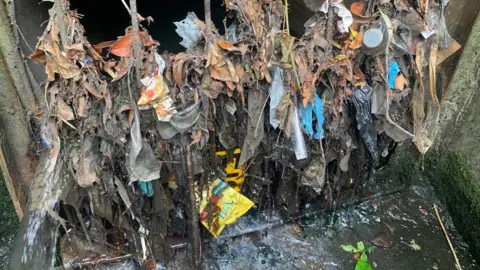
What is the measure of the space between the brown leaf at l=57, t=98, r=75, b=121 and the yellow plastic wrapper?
3.75 ft

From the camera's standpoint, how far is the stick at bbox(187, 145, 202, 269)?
3021 mm

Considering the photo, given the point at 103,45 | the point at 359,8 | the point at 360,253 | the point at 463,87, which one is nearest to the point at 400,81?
the point at 359,8

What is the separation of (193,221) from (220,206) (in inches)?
9.1

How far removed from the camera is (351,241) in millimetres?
3744

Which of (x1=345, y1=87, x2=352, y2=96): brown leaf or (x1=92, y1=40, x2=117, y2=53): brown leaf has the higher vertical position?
(x1=92, y1=40, x2=117, y2=53): brown leaf

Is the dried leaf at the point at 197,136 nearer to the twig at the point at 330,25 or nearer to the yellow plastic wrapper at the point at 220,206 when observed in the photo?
the yellow plastic wrapper at the point at 220,206

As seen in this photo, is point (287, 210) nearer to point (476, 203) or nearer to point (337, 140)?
point (337, 140)

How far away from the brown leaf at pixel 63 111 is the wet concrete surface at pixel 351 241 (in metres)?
1.51

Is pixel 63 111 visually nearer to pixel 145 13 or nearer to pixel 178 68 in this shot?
pixel 178 68

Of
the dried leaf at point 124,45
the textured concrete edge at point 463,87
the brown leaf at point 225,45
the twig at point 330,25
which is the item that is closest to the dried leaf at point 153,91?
the dried leaf at point 124,45

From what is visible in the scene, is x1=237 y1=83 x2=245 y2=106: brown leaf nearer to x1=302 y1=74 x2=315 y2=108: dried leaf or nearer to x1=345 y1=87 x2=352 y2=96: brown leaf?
x1=302 y1=74 x2=315 y2=108: dried leaf

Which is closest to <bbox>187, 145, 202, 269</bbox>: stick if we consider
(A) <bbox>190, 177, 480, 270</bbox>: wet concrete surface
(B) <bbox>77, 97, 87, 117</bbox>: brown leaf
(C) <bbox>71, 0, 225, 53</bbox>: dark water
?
(A) <bbox>190, 177, 480, 270</bbox>: wet concrete surface

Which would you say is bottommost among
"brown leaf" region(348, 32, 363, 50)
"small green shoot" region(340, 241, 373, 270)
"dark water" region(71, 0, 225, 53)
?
"small green shoot" region(340, 241, 373, 270)

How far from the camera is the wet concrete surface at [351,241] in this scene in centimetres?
357
